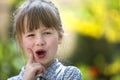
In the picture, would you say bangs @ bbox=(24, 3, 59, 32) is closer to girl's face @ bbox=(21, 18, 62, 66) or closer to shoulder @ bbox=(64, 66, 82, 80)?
girl's face @ bbox=(21, 18, 62, 66)

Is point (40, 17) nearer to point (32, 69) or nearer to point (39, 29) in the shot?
point (39, 29)

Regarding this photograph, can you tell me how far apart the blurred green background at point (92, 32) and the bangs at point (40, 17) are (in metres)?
3.05

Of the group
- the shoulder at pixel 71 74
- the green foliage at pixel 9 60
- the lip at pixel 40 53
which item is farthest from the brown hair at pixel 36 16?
the green foliage at pixel 9 60

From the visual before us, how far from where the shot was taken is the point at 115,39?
6.77 m

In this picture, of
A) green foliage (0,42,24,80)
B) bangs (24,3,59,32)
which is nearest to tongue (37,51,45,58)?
bangs (24,3,59,32)

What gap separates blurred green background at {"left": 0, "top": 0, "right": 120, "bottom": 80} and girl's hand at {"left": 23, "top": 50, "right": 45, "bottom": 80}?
3.11m

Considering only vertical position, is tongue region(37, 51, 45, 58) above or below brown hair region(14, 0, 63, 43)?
below

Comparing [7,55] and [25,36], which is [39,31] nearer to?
[25,36]

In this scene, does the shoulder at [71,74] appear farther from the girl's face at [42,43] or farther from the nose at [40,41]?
the nose at [40,41]

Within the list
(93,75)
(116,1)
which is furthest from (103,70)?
(116,1)

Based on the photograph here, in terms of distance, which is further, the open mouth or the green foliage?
the green foliage

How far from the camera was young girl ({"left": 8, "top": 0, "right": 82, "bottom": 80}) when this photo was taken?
124 inches

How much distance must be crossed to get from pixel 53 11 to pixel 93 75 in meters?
3.55

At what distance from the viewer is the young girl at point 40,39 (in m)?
3.15
